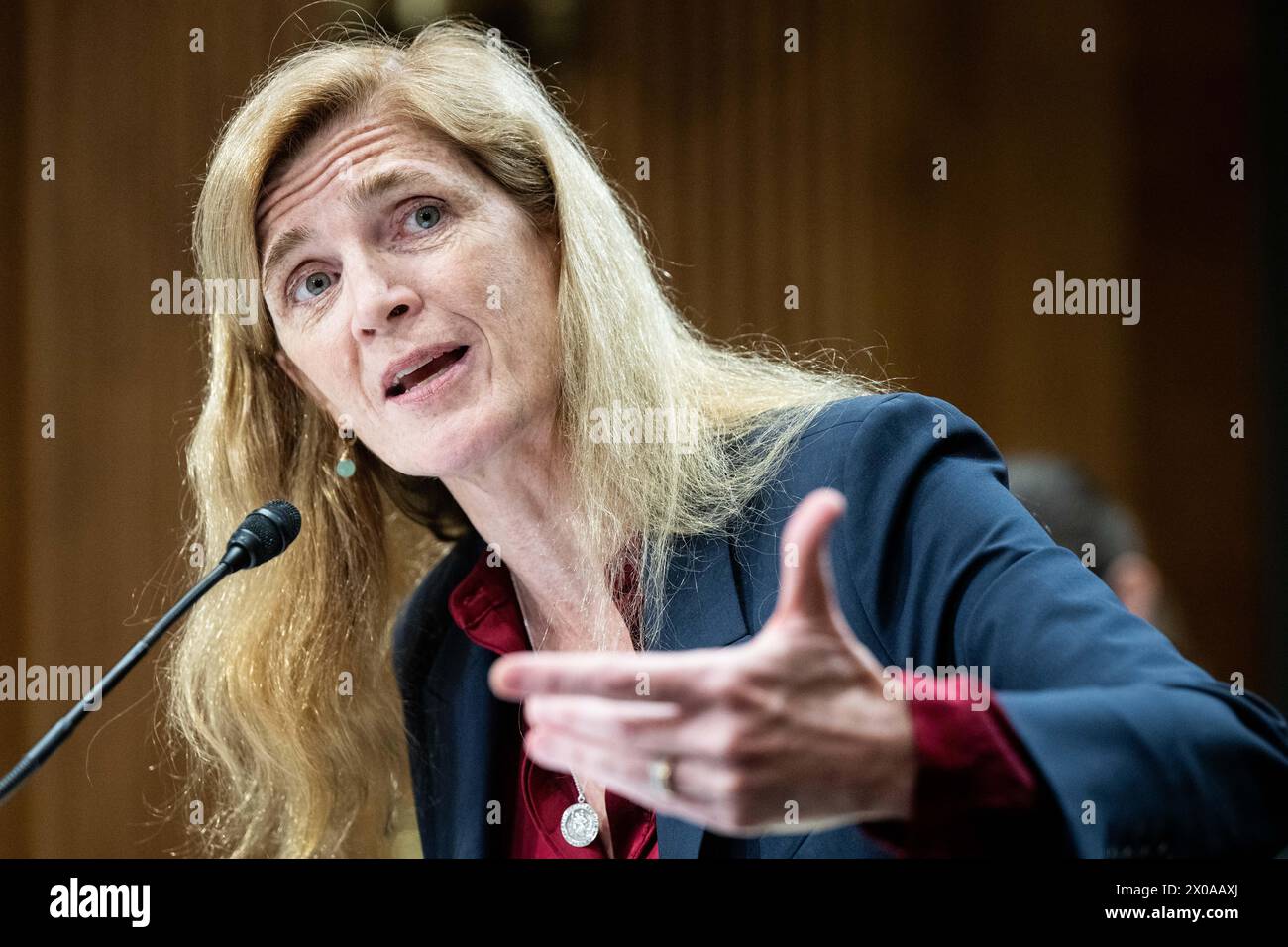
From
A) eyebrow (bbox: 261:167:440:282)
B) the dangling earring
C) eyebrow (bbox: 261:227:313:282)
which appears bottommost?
the dangling earring

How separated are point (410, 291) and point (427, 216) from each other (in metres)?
0.11

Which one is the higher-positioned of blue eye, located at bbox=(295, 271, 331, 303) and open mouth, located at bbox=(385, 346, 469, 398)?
blue eye, located at bbox=(295, 271, 331, 303)

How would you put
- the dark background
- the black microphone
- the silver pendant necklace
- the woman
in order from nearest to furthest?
the woman, the black microphone, the silver pendant necklace, the dark background

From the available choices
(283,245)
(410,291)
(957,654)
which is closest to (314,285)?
(283,245)

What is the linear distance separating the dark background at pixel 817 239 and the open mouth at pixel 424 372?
0.81 meters

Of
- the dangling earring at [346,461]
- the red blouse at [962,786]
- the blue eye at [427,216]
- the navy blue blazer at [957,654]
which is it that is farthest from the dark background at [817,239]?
the red blouse at [962,786]

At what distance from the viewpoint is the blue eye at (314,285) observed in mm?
1495

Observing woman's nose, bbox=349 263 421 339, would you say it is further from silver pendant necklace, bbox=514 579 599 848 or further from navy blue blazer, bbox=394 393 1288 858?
silver pendant necklace, bbox=514 579 599 848

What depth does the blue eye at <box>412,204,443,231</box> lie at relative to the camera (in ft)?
4.80

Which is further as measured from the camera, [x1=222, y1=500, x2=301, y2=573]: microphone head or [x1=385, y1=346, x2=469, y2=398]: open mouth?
[x1=385, y1=346, x2=469, y2=398]: open mouth

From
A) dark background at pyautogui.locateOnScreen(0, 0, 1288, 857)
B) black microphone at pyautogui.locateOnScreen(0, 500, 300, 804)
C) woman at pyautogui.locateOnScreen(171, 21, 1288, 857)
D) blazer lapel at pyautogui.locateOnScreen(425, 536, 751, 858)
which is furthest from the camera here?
dark background at pyautogui.locateOnScreen(0, 0, 1288, 857)

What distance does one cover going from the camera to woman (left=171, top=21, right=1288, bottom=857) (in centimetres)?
74

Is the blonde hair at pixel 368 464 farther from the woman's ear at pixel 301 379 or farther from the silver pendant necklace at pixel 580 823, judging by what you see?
the silver pendant necklace at pixel 580 823

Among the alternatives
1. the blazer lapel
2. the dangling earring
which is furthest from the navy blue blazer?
the dangling earring
